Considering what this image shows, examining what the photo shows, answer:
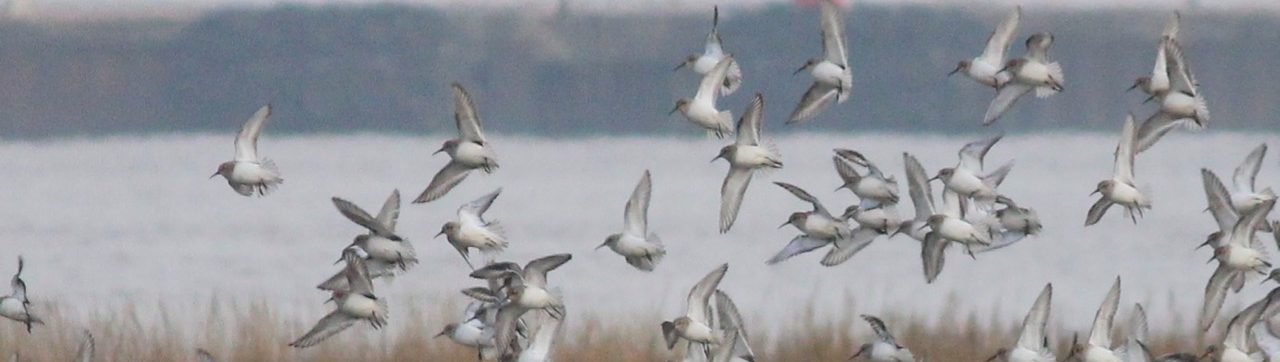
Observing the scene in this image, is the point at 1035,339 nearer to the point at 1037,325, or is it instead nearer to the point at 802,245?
the point at 1037,325

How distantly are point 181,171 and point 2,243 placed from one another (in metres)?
8.59

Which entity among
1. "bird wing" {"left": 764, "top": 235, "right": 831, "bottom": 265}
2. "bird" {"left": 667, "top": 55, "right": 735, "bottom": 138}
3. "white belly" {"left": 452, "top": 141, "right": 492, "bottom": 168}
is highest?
"bird" {"left": 667, "top": 55, "right": 735, "bottom": 138}

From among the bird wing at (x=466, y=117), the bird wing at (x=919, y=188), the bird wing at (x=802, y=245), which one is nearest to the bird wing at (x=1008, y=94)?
the bird wing at (x=919, y=188)

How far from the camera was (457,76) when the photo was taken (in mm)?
39625

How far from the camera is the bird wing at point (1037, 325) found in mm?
9383

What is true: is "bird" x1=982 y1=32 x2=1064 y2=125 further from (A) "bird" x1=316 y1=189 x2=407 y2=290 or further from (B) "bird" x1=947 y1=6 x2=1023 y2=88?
(A) "bird" x1=316 y1=189 x2=407 y2=290

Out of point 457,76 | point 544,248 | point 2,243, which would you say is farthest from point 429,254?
point 457,76

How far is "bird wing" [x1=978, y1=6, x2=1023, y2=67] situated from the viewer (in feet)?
31.8

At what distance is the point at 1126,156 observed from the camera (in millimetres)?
9453

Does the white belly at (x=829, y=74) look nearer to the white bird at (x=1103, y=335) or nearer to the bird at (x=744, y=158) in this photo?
the bird at (x=744, y=158)

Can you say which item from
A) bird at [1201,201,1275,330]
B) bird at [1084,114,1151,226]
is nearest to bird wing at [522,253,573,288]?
bird at [1084,114,1151,226]

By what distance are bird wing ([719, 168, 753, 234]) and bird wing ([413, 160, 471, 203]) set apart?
1.03 metres

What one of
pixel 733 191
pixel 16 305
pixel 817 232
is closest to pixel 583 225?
pixel 16 305

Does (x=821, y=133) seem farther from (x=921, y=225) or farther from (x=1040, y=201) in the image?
(x=921, y=225)
